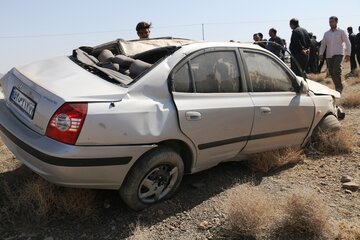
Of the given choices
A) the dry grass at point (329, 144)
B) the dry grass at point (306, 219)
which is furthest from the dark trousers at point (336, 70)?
the dry grass at point (306, 219)

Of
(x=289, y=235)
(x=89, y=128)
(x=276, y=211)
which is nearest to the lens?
(x=89, y=128)

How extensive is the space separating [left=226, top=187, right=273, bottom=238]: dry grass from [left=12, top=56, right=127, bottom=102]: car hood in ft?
4.46

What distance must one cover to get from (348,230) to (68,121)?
2443 millimetres

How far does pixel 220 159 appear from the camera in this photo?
14.9 ft

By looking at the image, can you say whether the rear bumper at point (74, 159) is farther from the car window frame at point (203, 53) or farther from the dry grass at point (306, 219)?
the dry grass at point (306, 219)

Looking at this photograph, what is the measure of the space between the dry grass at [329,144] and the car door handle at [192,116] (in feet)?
7.80

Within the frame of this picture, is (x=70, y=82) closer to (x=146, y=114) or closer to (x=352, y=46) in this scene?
(x=146, y=114)

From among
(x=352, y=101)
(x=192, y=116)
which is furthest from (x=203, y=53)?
(x=352, y=101)

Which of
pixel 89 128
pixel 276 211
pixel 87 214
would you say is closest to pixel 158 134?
pixel 89 128

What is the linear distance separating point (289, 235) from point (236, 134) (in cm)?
121

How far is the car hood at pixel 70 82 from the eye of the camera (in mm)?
3564

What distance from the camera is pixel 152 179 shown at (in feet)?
13.1

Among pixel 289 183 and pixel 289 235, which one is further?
pixel 289 183

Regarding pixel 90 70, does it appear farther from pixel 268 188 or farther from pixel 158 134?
pixel 268 188
